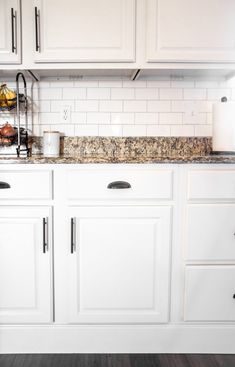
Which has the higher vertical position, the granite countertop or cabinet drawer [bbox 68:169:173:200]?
the granite countertop

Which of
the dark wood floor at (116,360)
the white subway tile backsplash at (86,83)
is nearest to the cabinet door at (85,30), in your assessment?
the white subway tile backsplash at (86,83)

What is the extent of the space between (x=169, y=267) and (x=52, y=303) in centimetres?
59

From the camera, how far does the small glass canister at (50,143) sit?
2.05 meters

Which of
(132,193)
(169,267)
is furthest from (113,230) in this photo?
(169,267)

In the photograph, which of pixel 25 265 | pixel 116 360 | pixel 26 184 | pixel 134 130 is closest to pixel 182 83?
pixel 134 130

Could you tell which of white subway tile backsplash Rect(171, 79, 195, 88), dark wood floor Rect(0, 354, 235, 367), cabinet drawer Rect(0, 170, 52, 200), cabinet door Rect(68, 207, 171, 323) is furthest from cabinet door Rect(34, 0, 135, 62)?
dark wood floor Rect(0, 354, 235, 367)

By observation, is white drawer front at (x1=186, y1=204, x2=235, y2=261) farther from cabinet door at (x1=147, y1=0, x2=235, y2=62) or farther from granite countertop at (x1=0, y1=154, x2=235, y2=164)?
cabinet door at (x1=147, y1=0, x2=235, y2=62)

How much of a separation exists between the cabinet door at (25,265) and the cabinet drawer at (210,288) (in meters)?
0.68

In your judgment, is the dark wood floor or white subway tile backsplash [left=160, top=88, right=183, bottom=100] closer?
the dark wood floor

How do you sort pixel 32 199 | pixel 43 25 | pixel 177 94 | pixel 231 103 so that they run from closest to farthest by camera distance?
pixel 32 199 < pixel 43 25 < pixel 231 103 < pixel 177 94

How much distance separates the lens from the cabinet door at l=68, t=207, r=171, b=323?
5.54 ft

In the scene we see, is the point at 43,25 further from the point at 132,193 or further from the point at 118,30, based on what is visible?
the point at 132,193

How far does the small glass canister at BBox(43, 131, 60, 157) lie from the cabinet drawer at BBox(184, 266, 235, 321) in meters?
0.98

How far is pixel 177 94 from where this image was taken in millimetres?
2285
